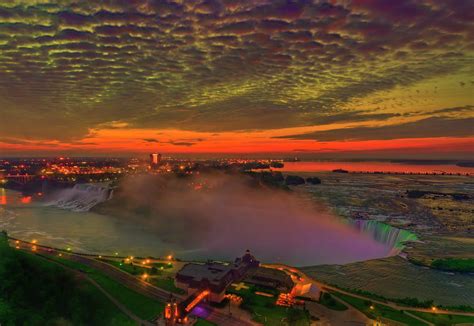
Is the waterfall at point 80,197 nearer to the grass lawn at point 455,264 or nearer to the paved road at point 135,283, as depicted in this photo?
the paved road at point 135,283

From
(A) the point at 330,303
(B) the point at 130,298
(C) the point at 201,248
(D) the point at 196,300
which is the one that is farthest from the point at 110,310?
(C) the point at 201,248

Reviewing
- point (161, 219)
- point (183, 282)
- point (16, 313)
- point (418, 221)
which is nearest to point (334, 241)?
point (418, 221)

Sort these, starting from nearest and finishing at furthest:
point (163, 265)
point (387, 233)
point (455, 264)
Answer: point (163, 265) < point (455, 264) < point (387, 233)

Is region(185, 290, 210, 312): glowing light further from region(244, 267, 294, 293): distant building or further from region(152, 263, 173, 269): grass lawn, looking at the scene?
region(152, 263, 173, 269): grass lawn

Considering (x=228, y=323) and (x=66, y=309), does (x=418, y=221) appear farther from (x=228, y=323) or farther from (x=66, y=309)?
(x=66, y=309)

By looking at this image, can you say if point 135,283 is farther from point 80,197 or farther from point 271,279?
point 80,197

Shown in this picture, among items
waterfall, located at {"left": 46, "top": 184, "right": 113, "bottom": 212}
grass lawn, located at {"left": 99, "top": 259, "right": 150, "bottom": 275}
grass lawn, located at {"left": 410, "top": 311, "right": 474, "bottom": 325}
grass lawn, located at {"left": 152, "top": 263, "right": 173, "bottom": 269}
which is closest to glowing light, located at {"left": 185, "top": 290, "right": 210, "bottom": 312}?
grass lawn, located at {"left": 99, "top": 259, "right": 150, "bottom": 275}

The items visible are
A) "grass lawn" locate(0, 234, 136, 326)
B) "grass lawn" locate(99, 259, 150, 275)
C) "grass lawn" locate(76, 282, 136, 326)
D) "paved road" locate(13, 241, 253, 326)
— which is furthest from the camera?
"grass lawn" locate(99, 259, 150, 275)
